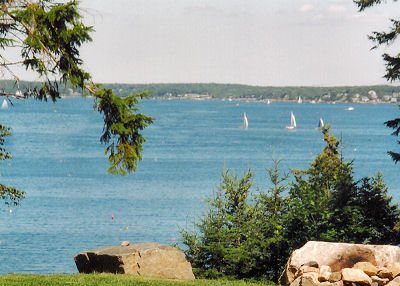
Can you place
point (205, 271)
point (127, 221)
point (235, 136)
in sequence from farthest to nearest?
point (235, 136), point (127, 221), point (205, 271)

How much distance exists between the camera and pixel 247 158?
103 metres

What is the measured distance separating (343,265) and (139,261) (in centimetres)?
585

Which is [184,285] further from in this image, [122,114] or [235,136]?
[235,136]

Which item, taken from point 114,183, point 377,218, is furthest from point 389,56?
point 114,183

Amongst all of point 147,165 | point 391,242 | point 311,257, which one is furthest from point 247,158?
point 311,257

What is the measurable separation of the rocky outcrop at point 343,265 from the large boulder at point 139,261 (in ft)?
10.6

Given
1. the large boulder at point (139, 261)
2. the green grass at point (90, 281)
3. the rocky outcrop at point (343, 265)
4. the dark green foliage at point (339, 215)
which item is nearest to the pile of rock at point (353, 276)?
the rocky outcrop at point (343, 265)

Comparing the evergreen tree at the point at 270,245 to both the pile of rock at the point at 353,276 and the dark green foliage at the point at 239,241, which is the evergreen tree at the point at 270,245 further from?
the pile of rock at the point at 353,276

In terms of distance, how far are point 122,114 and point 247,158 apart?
8773 centimetres

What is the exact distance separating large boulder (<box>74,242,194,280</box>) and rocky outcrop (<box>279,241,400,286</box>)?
10.6 feet

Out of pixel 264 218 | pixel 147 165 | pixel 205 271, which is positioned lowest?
pixel 147 165

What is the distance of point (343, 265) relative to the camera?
1692cm

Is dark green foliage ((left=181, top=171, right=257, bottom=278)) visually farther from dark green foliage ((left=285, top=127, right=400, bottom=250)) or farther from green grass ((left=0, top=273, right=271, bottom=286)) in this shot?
green grass ((left=0, top=273, right=271, bottom=286))

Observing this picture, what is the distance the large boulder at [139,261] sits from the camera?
18297 millimetres
